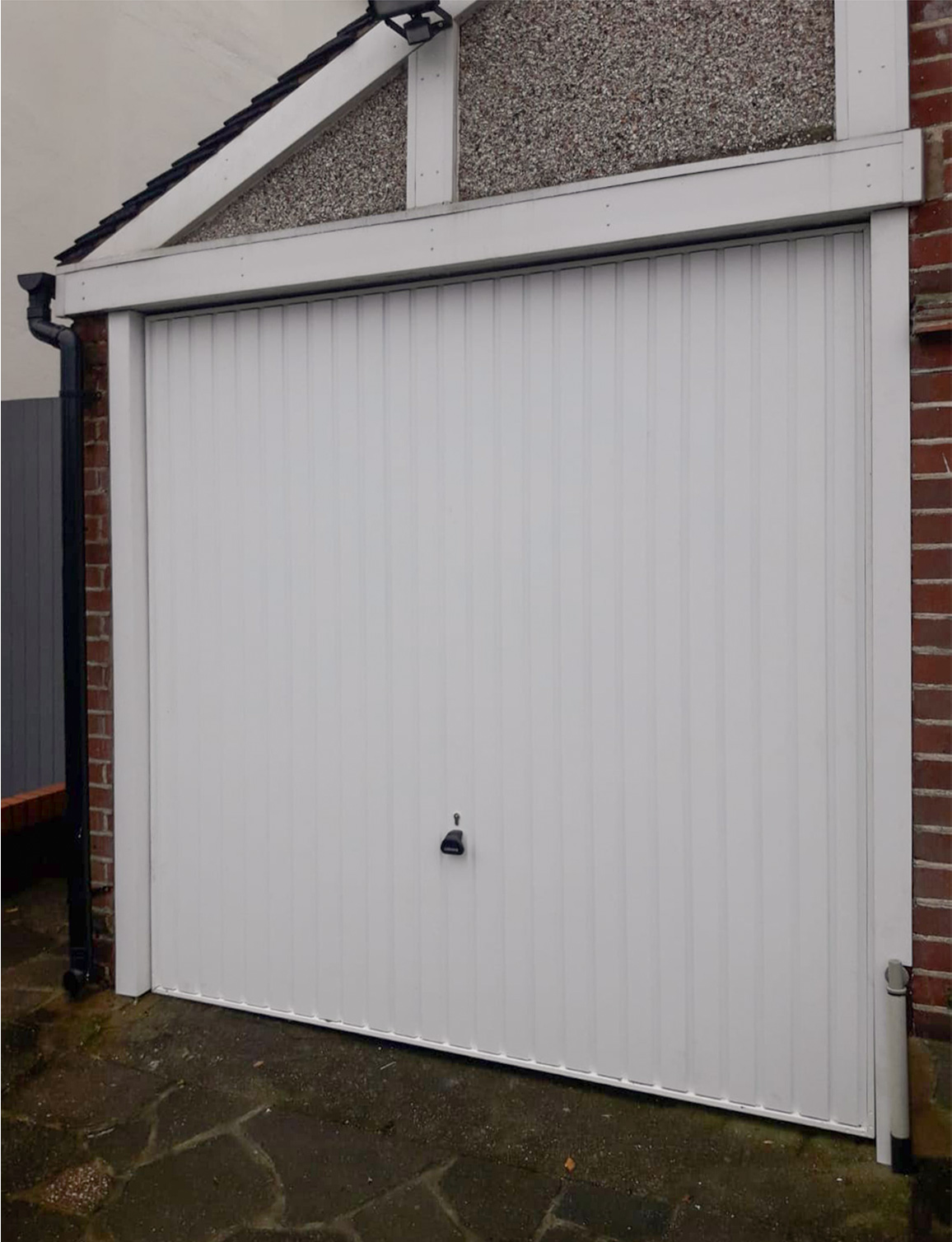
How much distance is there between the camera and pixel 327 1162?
292 centimetres

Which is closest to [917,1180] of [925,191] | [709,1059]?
[709,1059]

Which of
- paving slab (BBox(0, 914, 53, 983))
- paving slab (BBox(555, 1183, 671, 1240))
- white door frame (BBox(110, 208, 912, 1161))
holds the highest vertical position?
white door frame (BBox(110, 208, 912, 1161))

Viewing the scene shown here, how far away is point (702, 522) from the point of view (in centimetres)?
309

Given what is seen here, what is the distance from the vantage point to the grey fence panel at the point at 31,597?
5.71m

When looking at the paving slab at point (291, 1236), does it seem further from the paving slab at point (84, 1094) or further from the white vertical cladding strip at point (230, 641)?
the white vertical cladding strip at point (230, 641)

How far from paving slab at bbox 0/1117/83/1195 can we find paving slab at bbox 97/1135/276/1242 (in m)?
0.28

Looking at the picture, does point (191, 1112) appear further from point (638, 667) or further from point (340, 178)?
point (340, 178)

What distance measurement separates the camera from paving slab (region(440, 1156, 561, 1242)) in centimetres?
262

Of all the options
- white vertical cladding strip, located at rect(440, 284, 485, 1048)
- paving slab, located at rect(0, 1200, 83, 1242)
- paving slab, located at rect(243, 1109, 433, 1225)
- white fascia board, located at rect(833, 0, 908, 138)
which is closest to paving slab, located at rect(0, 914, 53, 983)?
paving slab, located at rect(0, 1200, 83, 1242)

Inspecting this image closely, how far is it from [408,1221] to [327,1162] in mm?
377

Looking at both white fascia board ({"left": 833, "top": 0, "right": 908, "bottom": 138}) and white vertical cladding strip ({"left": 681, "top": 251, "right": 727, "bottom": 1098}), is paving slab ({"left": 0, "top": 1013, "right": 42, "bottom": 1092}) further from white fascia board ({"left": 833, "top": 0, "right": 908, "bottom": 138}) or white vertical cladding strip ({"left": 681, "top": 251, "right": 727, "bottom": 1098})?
white fascia board ({"left": 833, "top": 0, "right": 908, "bottom": 138})

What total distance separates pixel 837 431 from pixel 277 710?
2281 millimetres

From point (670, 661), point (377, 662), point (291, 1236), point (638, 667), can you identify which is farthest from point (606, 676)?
point (291, 1236)

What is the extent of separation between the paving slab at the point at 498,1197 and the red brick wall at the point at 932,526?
123cm
